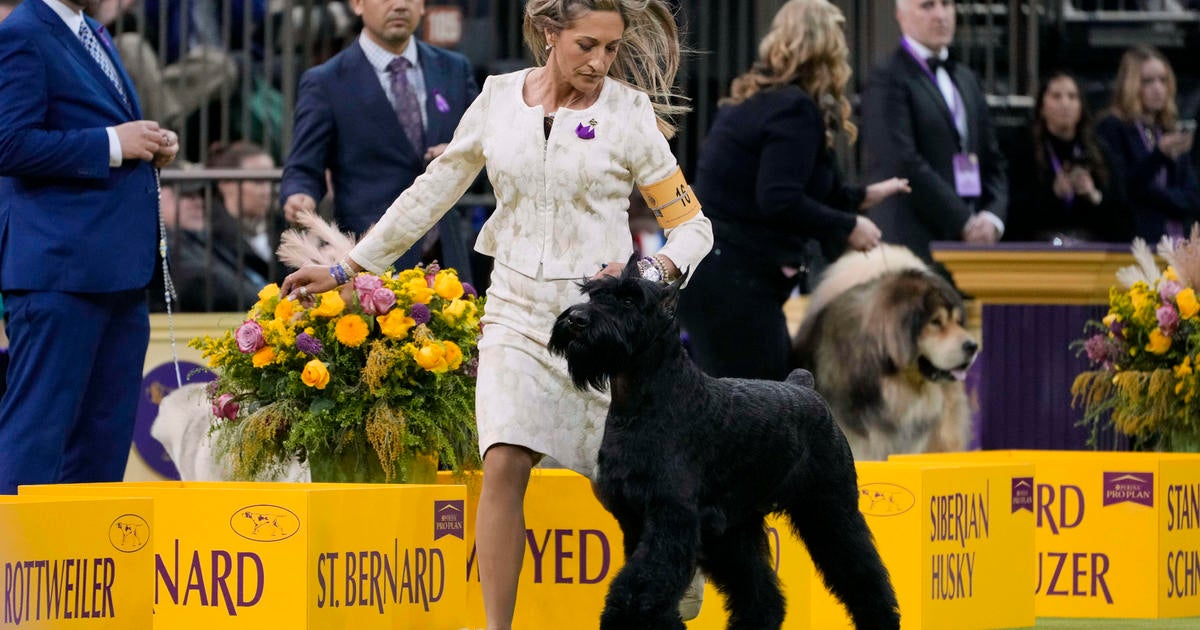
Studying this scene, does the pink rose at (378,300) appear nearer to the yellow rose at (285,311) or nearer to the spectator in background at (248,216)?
the yellow rose at (285,311)

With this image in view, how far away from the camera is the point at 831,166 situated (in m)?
6.62

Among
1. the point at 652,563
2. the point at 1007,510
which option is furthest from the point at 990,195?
the point at 652,563

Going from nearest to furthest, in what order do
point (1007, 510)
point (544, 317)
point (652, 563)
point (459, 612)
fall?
point (652, 563)
point (544, 317)
point (459, 612)
point (1007, 510)

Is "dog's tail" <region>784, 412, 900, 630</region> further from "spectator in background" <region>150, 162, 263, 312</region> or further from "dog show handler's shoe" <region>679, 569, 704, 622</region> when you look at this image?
"spectator in background" <region>150, 162, 263, 312</region>

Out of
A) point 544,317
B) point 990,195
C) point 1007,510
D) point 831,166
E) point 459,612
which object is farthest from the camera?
point 990,195

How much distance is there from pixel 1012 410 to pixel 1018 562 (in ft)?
6.98

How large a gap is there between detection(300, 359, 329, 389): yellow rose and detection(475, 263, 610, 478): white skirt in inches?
24.5

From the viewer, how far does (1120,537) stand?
17.8 ft

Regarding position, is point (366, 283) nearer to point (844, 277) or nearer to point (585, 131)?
point (585, 131)

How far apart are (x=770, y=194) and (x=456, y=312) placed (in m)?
1.82

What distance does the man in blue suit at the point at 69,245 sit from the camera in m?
5.10

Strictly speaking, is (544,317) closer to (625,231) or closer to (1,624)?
(625,231)

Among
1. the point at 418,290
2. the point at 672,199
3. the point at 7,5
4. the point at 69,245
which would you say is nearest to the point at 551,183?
the point at 672,199


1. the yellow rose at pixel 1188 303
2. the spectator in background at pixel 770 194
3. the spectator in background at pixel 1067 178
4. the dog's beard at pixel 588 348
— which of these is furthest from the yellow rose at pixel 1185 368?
the spectator in background at pixel 1067 178
